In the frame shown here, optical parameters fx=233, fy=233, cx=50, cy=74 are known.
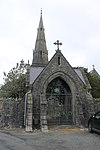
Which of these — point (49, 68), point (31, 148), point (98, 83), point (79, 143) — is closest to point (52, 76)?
point (49, 68)

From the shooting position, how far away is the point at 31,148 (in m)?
9.88

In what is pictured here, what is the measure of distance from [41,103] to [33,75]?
13.2 feet

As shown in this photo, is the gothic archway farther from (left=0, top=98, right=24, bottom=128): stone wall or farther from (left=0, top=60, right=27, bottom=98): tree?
(left=0, top=60, right=27, bottom=98): tree

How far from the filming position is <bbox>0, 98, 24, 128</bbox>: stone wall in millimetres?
18844

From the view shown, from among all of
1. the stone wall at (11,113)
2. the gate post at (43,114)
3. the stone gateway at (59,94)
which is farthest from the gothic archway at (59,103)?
the stone wall at (11,113)

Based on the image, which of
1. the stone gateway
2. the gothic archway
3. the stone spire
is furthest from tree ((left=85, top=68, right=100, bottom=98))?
the stone spire

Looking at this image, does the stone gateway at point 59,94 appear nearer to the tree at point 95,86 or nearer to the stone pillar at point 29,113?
the stone pillar at point 29,113

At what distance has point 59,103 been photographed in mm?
21594

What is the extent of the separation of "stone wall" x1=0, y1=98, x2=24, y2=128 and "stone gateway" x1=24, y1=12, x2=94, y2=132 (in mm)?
963

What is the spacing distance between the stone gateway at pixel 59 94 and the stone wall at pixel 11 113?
37.9 inches

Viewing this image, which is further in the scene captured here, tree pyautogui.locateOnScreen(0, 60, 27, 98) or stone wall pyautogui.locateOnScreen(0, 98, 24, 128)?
tree pyautogui.locateOnScreen(0, 60, 27, 98)

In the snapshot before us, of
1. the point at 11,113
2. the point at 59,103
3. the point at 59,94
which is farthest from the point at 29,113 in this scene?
the point at 59,94

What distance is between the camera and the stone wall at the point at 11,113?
18.8m

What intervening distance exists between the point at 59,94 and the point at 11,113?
503 centimetres
